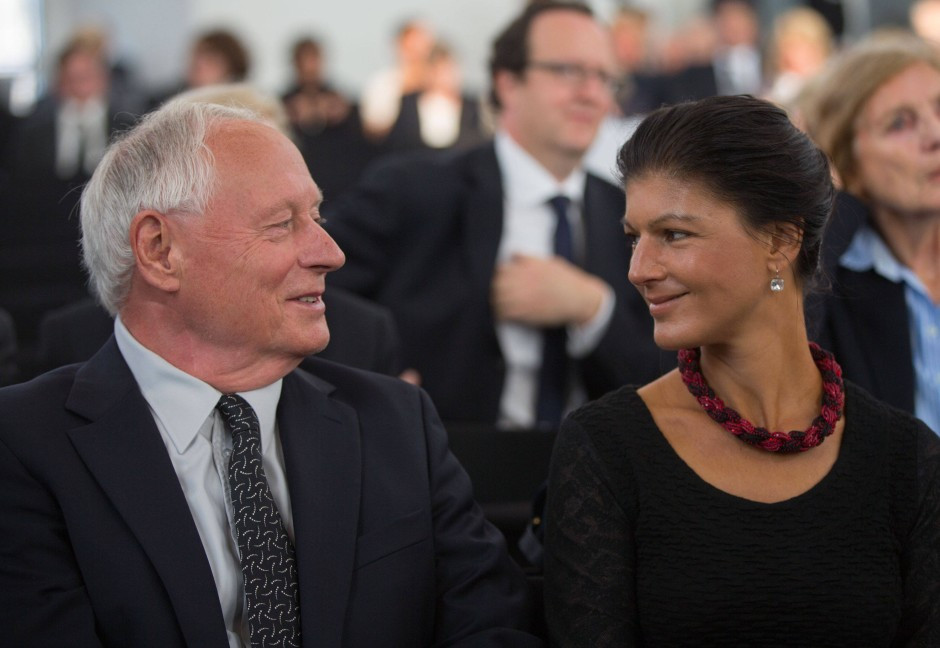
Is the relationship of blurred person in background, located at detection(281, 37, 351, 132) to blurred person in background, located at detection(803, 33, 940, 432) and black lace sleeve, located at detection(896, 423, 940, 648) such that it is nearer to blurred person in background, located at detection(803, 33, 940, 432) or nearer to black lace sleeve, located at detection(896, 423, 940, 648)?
blurred person in background, located at detection(803, 33, 940, 432)

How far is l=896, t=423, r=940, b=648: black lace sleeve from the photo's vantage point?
1.82 m

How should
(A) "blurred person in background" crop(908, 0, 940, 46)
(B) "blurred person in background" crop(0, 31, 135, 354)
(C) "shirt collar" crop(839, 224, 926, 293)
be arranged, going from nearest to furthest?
(C) "shirt collar" crop(839, 224, 926, 293) < (B) "blurred person in background" crop(0, 31, 135, 354) < (A) "blurred person in background" crop(908, 0, 940, 46)

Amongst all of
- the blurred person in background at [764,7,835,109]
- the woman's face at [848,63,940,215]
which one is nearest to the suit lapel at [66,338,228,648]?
the woman's face at [848,63,940,215]

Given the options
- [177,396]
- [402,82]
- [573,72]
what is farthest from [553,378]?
[402,82]

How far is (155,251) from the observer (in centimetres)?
190

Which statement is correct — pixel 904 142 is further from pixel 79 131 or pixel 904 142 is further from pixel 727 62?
pixel 727 62

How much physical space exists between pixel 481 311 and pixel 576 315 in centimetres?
27

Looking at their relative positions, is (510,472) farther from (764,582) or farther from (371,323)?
(764,582)

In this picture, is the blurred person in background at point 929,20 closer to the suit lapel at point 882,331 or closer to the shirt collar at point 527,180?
the shirt collar at point 527,180

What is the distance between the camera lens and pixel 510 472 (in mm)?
2416

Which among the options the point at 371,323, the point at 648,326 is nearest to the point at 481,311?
the point at 648,326

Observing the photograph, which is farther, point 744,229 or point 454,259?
point 454,259

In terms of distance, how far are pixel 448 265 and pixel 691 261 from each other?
1577mm

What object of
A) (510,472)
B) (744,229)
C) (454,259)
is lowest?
(510,472)
